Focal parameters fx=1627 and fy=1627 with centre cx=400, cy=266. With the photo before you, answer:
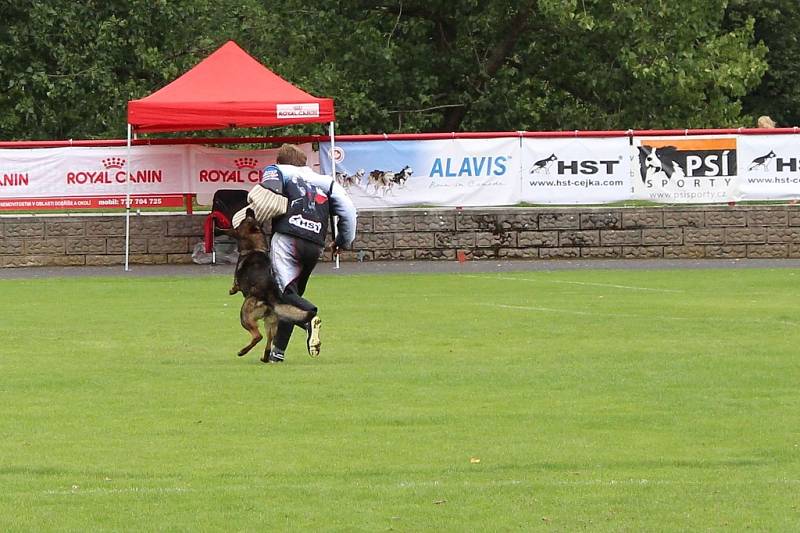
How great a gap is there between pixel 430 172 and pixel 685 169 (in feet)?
12.9

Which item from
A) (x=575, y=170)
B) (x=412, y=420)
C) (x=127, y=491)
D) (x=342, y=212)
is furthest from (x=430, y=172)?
(x=127, y=491)

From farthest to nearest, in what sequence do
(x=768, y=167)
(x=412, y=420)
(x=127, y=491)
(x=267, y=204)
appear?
(x=768, y=167) < (x=267, y=204) < (x=412, y=420) < (x=127, y=491)

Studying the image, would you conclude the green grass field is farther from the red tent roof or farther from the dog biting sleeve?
the red tent roof

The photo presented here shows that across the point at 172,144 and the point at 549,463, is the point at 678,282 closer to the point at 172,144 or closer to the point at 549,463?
the point at 172,144

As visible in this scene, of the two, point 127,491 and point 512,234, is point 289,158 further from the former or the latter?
point 512,234

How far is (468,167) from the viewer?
2512 centimetres

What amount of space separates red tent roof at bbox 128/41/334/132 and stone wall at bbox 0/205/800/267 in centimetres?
194

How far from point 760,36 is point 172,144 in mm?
27515

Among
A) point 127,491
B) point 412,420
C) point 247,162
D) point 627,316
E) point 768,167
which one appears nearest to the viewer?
point 127,491

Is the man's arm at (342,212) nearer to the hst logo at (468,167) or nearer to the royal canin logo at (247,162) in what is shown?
the royal canin logo at (247,162)

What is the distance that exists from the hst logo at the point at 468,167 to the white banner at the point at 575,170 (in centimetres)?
37

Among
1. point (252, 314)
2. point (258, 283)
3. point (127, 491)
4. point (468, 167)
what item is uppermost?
point (468, 167)

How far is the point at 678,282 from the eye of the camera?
69.6 ft

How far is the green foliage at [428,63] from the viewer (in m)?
33.8
